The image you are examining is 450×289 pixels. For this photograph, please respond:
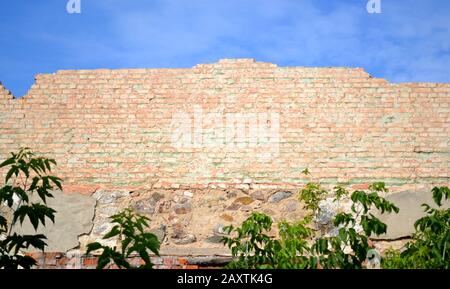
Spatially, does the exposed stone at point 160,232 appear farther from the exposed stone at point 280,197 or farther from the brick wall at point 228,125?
the exposed stone at point 280,197

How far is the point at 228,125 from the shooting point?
26.0ft

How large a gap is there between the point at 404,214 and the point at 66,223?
5.02 metres

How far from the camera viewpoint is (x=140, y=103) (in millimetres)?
8094

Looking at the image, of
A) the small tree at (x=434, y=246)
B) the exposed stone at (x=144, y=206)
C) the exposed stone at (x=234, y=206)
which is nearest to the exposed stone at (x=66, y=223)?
the exposed stone at (x=144, y=206)

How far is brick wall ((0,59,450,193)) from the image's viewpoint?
7.75 m

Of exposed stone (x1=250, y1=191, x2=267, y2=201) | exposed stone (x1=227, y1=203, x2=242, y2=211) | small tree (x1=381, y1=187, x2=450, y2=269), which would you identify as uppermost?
exposed stone (x1=250, y1=191, x2=267, y2=201)

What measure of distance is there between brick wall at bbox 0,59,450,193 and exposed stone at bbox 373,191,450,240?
233 mm

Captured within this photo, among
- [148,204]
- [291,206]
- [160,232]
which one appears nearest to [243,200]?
[291,206]

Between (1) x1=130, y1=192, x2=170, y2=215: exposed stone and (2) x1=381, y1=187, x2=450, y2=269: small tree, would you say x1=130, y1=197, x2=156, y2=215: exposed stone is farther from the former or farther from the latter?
(2) x1=381, y1=187, x2=450, y2=269: small tree

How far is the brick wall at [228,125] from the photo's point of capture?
7746mm

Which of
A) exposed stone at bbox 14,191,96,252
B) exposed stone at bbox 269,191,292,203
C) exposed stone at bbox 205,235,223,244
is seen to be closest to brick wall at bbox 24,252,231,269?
exposed stone at bbox 14,191,96,252

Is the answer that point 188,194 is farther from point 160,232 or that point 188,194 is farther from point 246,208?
point 246,208
